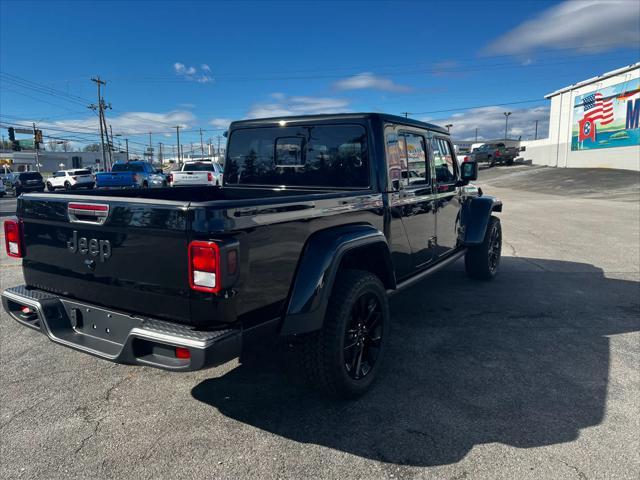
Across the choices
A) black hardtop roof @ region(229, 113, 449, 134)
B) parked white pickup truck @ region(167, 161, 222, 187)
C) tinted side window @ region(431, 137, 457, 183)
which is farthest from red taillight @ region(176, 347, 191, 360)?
parked white pickup truck @ region(167, 161, 222, 187)

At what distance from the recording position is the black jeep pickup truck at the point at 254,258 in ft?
7.63

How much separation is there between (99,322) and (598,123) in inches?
1342

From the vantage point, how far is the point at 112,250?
2607 millimetres

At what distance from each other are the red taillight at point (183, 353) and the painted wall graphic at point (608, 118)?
101ft

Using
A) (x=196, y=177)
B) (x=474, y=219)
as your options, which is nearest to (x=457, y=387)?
(x=474, y=219)

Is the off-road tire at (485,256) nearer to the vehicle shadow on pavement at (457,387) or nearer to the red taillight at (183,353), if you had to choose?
the vehicle shadow on pavement at (457,387)

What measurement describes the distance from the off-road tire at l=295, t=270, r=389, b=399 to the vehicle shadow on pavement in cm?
15

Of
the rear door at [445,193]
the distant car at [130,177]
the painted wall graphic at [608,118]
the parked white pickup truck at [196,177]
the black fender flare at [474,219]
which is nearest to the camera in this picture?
the rear door at [445,193]

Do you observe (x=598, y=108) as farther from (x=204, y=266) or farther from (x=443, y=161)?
(x=204, y=266)

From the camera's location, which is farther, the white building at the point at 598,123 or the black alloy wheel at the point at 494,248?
the white building at the point at 598,123

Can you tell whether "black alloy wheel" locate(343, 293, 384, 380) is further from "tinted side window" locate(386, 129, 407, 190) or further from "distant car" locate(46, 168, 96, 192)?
"distant car" locate(46, 168, 96, 192)

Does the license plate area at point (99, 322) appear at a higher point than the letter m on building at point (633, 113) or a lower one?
lower

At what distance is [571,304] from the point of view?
5.25 metres

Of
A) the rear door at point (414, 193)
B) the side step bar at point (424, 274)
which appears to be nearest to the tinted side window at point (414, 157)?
the rear door at point (414, 193)
